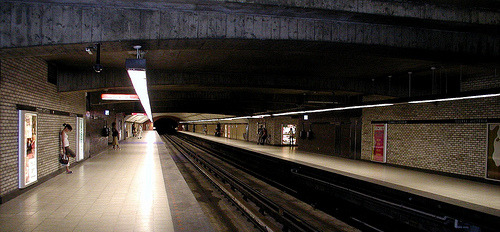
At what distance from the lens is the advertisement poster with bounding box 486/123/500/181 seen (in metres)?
9.69

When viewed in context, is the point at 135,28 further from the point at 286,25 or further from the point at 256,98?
the point at 256,98

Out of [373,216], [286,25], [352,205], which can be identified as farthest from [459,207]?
[286,25]

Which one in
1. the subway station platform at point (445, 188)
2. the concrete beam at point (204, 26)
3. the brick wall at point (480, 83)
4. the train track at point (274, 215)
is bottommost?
the train track at point (274, 215)

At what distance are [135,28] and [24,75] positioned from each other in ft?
13.5

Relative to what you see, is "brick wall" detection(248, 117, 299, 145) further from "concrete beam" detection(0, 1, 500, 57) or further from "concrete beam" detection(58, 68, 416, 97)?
"concrete beam" detection(0, 1, 500, 57)

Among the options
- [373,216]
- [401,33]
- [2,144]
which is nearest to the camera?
[401,33]

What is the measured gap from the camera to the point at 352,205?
931cm

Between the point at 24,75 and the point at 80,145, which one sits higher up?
the point at 24,75

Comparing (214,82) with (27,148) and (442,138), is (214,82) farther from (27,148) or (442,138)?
(442,138)

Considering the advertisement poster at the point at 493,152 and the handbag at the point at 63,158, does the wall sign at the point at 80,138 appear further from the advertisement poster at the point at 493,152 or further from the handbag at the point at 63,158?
the advertisement poster at the point at 493,152

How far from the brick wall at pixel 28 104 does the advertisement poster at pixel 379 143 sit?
12329 millimetres

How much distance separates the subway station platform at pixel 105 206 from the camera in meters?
5.26

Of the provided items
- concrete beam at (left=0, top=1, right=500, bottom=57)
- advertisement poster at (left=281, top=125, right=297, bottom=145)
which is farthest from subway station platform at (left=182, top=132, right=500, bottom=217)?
advertisement poster at (left=281, top=125, right=297, bottom=145)

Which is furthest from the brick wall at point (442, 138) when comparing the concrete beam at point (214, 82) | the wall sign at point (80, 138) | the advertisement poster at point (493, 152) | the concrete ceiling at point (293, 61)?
the wall sign at point (80, 138)
